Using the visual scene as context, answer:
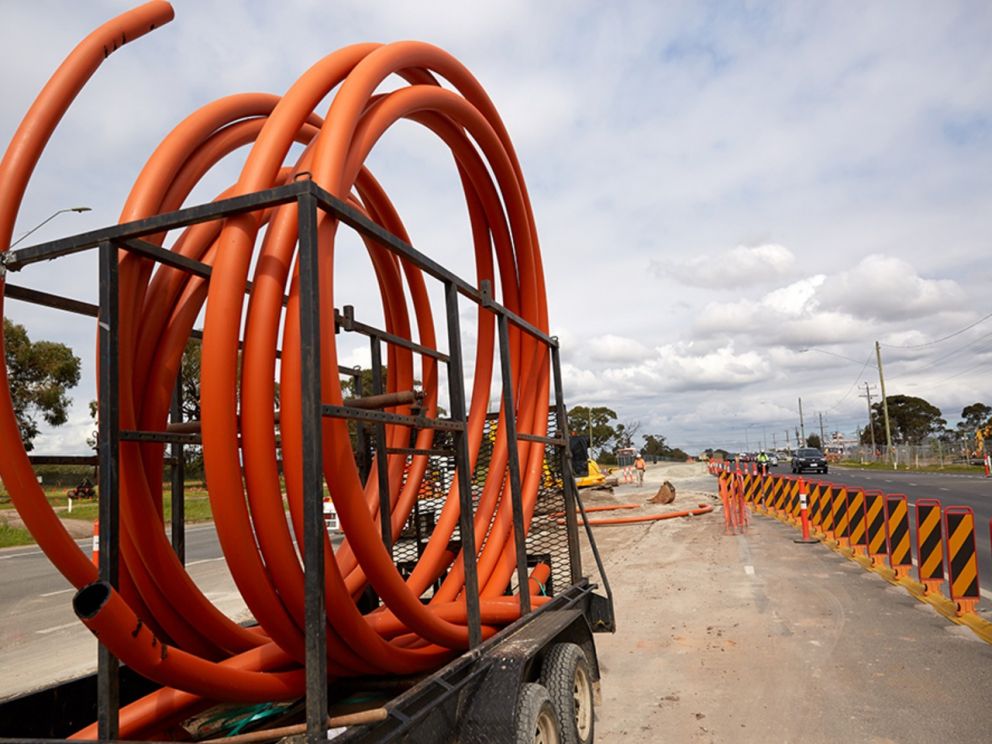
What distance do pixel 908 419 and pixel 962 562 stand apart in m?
85.8

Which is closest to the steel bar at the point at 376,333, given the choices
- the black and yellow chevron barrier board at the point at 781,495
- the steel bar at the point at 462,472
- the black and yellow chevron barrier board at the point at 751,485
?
the steel bar at the point at 462,472

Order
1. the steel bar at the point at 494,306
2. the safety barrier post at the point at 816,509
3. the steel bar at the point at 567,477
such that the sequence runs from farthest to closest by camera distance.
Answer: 1. the safety barrier post at the point at 816,509
2. the steel bar at the point at 567,477
3. the steel bar at the point at 494,306

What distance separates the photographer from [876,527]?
1042 cm

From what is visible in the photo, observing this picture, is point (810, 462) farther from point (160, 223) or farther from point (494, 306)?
point (160, 223)

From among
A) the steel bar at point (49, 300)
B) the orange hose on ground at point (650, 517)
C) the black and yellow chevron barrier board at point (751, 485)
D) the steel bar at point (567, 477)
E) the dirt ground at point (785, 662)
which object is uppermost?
the steel bar at point (49, 300)

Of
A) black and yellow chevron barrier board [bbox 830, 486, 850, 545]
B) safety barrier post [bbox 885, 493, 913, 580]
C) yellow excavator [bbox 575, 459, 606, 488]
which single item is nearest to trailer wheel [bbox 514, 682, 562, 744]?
safety barrier post [bbox 885, 493, 913, 580]

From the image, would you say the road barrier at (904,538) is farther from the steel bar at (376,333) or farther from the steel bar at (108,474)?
the steel bar at (108,474)

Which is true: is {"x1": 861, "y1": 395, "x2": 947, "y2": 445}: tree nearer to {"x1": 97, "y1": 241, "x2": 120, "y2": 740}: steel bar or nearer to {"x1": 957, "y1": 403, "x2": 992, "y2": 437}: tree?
{"x1": 957, "y1": 403, "x2": 992, "y2": 437}: tree

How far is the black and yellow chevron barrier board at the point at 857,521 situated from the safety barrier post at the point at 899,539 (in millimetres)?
1528

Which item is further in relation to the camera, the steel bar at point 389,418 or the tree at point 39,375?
the tree at point 39,375

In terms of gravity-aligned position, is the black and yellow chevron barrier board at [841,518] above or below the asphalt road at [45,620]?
above

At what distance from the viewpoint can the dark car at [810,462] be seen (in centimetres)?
4003

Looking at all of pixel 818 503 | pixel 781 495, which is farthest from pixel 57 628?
pixel 781 495

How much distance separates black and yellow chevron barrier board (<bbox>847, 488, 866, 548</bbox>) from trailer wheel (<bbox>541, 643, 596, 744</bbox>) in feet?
24.9
